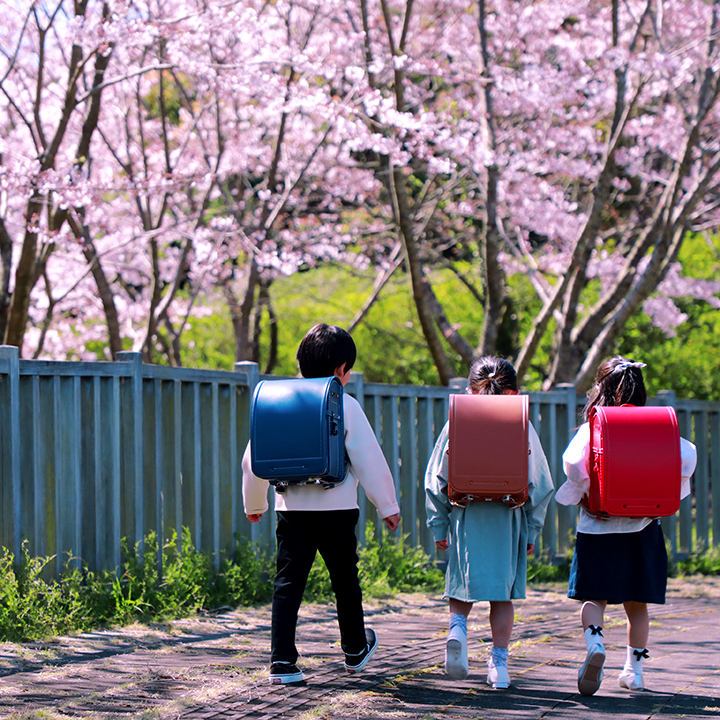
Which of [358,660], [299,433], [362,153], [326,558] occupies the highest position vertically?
[362,153]

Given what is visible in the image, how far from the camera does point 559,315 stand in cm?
905

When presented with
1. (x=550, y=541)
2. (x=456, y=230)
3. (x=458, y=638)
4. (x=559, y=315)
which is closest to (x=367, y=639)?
(x=458, y=638)

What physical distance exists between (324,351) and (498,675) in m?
1.50

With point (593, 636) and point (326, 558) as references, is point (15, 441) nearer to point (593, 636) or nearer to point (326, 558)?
point (326, 558)

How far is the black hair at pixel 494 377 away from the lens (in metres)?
4.01

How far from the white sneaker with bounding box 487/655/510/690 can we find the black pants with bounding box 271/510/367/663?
0.53 metres

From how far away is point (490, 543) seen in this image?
3.85 meters

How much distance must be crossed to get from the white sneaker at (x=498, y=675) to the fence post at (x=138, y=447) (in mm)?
2278

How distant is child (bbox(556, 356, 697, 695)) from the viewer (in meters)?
3.78

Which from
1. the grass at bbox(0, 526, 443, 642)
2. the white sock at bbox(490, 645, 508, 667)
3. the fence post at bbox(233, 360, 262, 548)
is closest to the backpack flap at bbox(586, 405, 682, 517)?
the white sock at bbox(490, 645, 508, 667)

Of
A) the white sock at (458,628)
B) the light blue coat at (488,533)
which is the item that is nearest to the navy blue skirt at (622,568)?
the light blue coat at (488,533)

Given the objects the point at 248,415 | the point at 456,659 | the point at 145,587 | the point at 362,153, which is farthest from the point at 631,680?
the point at 362,153

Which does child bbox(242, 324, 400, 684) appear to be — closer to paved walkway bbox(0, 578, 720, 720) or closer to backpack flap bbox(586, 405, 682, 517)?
paved walkway bbox(0, 578, 720, 720)

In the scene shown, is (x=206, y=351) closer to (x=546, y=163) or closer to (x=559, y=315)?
(x=546, y=163)
